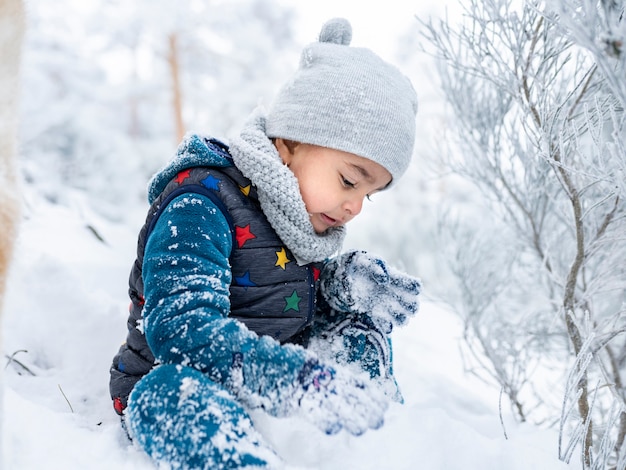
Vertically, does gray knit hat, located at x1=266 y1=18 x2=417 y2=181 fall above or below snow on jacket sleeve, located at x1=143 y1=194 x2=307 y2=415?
above

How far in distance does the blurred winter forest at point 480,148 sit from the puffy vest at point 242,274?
37cm

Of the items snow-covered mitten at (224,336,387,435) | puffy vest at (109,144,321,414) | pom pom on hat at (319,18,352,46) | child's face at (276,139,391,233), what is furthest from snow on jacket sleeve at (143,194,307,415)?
pom pom on hat at (319,18,352,46)

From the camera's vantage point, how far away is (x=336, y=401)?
3.42 feet

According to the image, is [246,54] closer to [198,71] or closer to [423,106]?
[198,71]

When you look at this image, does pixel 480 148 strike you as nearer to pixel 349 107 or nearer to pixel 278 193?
pixel 349 107

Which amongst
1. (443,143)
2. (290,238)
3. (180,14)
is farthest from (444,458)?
(180,14)

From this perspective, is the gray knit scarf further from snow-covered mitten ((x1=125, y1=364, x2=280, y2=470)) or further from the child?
snow-covered mitten ((x1=125, y1=364, x2=280, y2=470))

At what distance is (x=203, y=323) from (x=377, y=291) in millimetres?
775

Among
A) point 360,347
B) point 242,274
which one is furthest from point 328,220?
point 360,347

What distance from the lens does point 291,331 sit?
5.15 feet

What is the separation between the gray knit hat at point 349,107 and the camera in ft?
5.08

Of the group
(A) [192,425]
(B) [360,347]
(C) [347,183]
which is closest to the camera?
(A) [192,425]

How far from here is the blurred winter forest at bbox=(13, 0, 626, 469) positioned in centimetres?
141

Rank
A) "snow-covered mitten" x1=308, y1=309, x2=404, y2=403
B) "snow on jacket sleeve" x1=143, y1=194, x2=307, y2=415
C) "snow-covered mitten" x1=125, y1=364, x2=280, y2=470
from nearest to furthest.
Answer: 1. "snow-covered mitten" x1=125, y1=364, x2=280, y2=470
2. "snow on jacket sleeve" x1=143, y1=194, x2=307, y2=415
3. "snow-covered mitten" x1=308, y1=309, x2=404, y2=403
